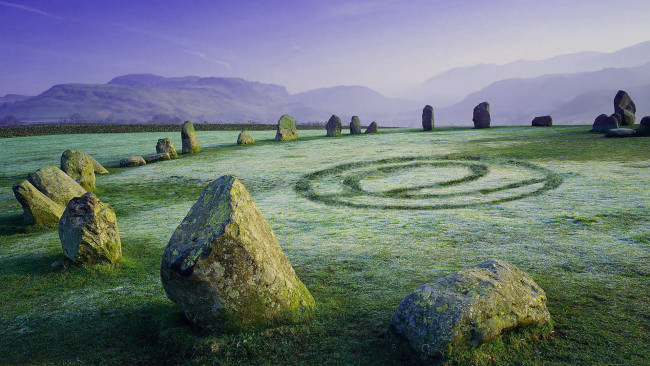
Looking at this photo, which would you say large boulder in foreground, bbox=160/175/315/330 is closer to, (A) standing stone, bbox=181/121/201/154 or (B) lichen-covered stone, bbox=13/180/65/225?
(B) lichen-covered stone, bbox=13/180/65/225

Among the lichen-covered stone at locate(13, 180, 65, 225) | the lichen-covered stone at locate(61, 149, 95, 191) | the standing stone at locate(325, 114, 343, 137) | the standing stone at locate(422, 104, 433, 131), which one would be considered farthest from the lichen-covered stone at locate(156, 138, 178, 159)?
the standing stone at locate(422, 104, 433, 131)

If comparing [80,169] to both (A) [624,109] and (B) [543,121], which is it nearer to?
(B) [543,121]

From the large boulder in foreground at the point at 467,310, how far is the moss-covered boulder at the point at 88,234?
19.0 ft

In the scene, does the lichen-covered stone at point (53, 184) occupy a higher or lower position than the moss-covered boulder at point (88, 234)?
higher

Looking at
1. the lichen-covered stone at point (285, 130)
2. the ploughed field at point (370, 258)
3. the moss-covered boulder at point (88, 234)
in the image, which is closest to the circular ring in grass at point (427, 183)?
the ploughed field at point (370, 258)

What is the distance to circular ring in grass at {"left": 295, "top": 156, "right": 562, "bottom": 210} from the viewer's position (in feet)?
41.9

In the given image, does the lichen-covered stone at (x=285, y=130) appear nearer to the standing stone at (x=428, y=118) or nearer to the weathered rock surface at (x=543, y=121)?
the standing stone at (x=428, y=118)

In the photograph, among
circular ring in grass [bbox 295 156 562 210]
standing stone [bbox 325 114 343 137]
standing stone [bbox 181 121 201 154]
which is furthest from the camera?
standing stone [bbox 325 114 343 137]

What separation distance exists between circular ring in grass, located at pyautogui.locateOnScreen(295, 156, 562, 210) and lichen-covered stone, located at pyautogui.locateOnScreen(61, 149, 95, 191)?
8480 mm

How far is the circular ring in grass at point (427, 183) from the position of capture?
12.8 metres

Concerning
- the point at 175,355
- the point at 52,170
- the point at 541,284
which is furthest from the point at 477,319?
the point at 52,170

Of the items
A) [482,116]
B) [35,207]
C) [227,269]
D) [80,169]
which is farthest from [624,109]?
[35,207]

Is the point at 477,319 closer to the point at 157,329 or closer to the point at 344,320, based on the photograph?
the point at 344,320

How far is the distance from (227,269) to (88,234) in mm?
4311
